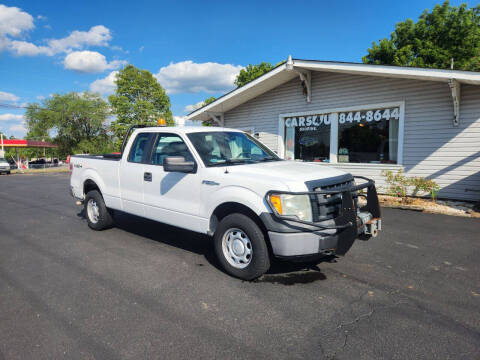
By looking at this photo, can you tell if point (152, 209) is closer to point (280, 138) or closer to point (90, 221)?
point (90, 221)

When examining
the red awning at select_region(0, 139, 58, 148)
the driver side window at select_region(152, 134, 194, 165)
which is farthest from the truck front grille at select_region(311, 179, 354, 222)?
the red awning at select_region(0, 139, 58, 148)

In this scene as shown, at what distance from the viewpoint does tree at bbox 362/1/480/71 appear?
25.7 metres

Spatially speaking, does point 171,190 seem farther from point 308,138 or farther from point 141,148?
point 308,138

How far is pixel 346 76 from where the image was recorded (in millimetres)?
10406

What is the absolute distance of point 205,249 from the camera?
5059mm

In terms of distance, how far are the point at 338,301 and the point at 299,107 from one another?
30.7 feet

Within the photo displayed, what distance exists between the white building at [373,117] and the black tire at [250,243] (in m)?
7.11

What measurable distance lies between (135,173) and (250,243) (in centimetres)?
244

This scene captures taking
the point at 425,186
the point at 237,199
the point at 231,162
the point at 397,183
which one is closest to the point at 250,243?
the point at 237,199

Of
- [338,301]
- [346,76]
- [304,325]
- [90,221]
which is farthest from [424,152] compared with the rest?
[90,221]

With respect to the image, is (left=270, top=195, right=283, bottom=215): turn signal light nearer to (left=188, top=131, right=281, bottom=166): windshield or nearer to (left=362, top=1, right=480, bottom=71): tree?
(left=188, top=131, right=281, bottom=166): windshield

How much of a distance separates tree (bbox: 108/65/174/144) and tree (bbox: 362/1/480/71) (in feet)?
98.9

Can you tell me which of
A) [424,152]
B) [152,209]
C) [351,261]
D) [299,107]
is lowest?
[351,261]

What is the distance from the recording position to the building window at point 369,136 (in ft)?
31.9
